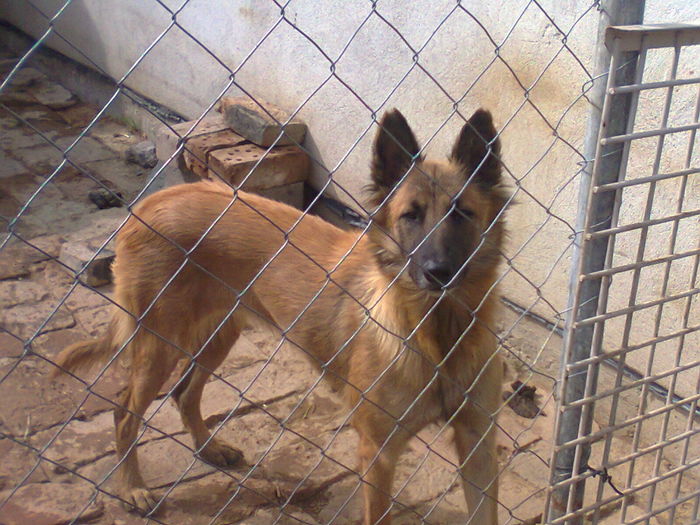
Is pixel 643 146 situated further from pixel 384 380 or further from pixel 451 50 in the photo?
pixel 384 380

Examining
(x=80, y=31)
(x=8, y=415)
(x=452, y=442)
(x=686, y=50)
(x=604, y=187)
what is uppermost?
(x=80, y=31)

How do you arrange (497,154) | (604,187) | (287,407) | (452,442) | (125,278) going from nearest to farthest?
(604,187) < (497,154) < (452,442) < (125,278) < (287,407)

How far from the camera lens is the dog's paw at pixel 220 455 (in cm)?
353

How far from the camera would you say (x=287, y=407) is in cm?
397

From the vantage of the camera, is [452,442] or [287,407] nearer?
[452,442]

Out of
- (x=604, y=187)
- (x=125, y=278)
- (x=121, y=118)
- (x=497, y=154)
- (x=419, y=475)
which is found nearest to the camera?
(x=604, y=187)

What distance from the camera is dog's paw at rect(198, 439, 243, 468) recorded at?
3531 mm

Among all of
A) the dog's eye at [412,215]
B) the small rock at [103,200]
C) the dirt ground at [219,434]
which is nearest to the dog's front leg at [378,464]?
the dirt ground at [219,434]

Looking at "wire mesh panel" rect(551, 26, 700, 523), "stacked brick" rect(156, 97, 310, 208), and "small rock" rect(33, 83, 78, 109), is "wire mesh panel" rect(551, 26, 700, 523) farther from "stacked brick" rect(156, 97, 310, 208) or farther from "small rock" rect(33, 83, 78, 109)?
"small rock" rect(33, 83, 78, 109)

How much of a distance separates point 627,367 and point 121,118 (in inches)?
231

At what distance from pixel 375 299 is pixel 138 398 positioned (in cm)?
126

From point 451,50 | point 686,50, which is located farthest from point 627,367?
point 451,50

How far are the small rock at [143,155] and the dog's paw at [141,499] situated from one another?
3.92 m

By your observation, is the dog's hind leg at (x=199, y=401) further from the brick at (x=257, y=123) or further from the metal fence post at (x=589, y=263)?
the brick at (x=257, y=123)
